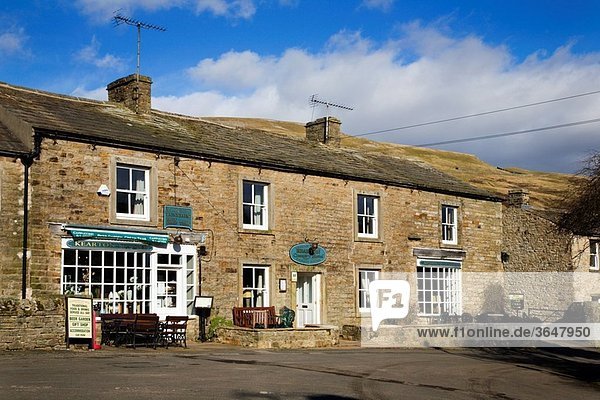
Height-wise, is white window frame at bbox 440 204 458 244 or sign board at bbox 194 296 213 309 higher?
white window frame at bbox 440 204 458 244

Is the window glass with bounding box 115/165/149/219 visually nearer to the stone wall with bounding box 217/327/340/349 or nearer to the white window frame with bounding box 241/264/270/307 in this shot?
the white window frame with bounding box 241/264/270/307

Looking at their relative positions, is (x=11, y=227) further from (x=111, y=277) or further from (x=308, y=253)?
(x=308, y=253)

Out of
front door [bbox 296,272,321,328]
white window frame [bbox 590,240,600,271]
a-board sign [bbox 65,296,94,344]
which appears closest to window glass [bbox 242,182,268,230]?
front door [bbox 296,272,321,328]

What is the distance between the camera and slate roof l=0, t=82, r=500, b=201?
2172 centimetres

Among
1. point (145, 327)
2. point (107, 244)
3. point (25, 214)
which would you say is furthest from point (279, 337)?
A: point (25, 214)

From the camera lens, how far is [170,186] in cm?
2289

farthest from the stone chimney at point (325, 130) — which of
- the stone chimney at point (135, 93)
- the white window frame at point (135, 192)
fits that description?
the white window frame at point (135, 192)

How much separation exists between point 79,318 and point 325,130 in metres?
15.8

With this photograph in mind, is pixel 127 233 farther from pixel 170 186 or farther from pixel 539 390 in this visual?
pixel 539 390

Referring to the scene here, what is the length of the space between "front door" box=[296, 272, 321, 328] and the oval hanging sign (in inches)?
19.6

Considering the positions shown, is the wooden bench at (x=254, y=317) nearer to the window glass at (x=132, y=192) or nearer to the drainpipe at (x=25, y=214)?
the window glass at (x=132, y=192)

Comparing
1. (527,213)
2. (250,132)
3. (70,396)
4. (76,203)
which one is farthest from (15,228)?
(527,213)

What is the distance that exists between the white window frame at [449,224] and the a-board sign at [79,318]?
16.2m

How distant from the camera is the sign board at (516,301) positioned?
115 ft
